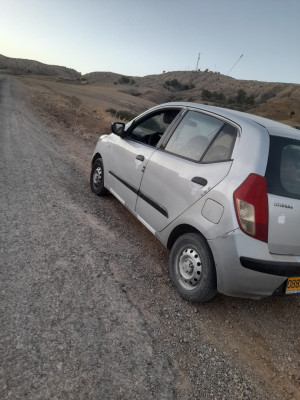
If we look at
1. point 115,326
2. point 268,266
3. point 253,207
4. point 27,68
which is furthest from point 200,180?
point 27,68

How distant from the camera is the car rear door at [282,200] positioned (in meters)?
2.45

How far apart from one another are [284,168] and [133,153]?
6.62 feet

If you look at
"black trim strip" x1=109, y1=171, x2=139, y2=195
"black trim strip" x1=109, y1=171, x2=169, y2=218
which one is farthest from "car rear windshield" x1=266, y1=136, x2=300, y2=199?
"black trim strip" x1=109, y1=171, x2=139, y2=195

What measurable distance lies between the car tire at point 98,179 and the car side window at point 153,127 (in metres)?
1.00

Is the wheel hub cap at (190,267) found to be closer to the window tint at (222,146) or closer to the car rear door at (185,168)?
the car rear door at (185,168)

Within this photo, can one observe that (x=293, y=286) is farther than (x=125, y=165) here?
No

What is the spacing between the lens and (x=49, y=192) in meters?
5.17

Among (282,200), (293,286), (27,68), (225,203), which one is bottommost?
(27,68)

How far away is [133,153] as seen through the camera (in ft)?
13.3

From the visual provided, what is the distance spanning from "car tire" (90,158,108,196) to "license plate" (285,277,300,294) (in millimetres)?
3352

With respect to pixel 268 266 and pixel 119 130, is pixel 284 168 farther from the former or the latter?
pixel 119 130

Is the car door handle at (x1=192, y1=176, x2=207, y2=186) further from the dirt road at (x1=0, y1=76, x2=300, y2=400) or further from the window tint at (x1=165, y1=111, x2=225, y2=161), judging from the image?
the dirt road at (x1=0, y1=76, x2=300, y2=400)

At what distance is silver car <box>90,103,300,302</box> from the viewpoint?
2.46 meters

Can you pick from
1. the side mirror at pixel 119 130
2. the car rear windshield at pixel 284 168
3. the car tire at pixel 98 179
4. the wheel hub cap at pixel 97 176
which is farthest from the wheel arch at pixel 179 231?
the wheel hub cap at pixel 97 176
